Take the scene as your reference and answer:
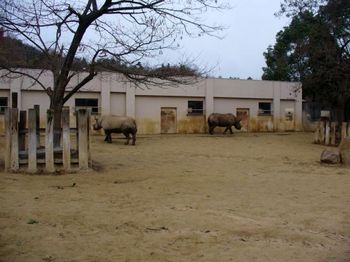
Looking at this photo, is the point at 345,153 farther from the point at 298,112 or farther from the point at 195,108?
the point at 298,112

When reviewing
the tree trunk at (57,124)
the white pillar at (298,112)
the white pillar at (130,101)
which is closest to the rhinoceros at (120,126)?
the white pillar at (130,101)

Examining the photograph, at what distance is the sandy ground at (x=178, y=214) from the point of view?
6.41 m

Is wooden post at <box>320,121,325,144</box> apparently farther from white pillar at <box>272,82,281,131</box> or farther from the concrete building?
white pillar at <box>272,82,281,131</box>

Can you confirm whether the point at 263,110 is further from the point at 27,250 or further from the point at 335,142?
the point at 27,250

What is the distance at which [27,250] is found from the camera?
6246mm

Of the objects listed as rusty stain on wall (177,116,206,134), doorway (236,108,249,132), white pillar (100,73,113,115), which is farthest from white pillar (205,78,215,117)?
white pillar (100,73,113,115)

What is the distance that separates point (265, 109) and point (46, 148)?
1046 inches

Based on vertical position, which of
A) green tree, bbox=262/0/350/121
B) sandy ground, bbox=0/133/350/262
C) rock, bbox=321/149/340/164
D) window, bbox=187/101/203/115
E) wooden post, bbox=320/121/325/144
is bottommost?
sandy ground, bbox=0/133/350/262

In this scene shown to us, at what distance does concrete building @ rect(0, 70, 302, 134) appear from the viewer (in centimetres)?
2922

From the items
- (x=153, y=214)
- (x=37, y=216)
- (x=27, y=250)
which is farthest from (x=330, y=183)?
(x=27, y=250)

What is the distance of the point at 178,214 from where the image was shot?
853cm

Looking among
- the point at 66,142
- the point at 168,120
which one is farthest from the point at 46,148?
the point at 168,120

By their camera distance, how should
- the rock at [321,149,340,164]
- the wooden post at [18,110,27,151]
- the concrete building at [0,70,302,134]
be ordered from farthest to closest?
the concrete building at [0,70,302,134]
the rock at [321,149,340,164]
the wooden post at [18,110,27,151]

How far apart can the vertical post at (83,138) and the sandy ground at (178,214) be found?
→ 0.42m
